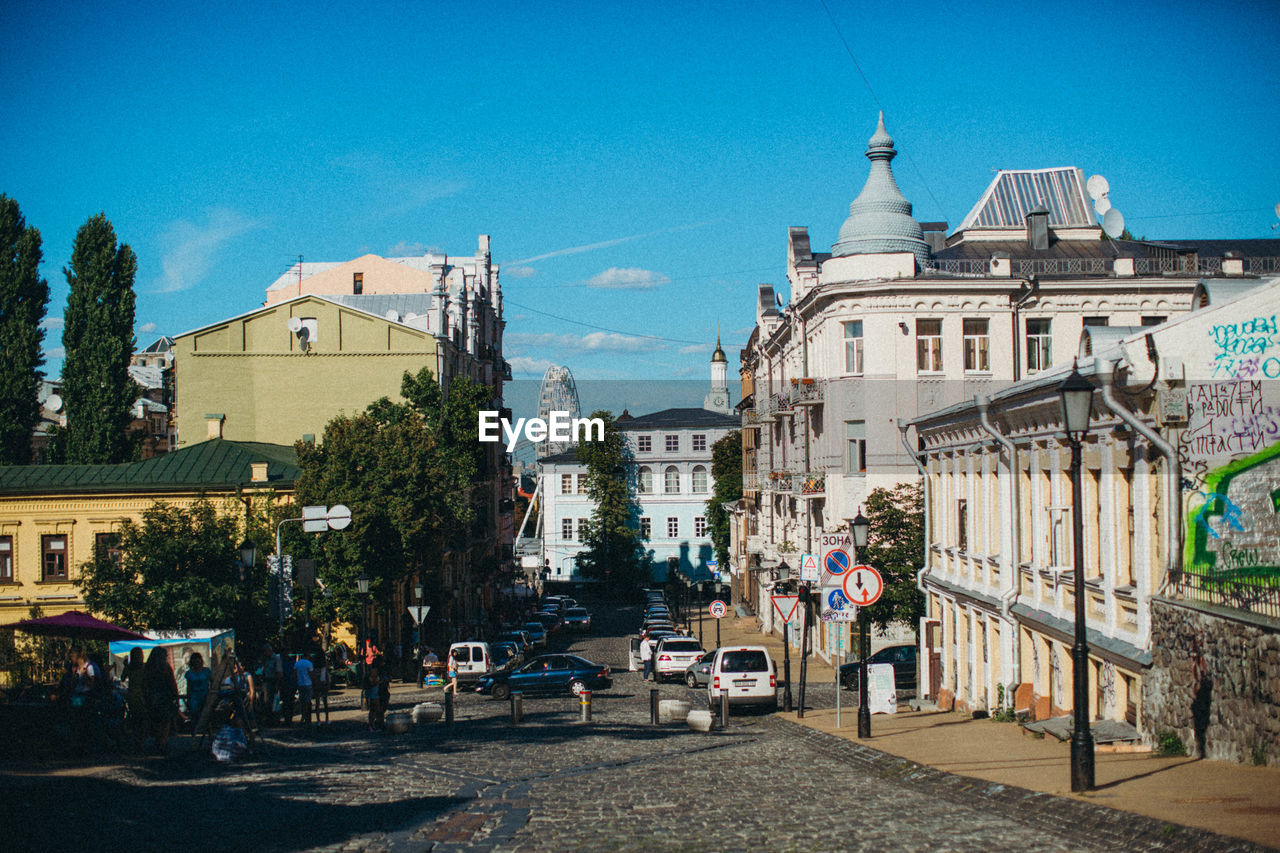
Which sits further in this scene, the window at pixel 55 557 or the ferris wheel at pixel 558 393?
the ferris wheel at pixel 558 393

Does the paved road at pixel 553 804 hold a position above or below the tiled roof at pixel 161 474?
below

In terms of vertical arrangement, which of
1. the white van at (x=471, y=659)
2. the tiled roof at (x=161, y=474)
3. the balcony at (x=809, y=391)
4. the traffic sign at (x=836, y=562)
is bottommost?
the white van at (x=471, y=659)

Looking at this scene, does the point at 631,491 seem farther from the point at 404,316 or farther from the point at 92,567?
the point at 92,567

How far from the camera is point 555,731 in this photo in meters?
24.2

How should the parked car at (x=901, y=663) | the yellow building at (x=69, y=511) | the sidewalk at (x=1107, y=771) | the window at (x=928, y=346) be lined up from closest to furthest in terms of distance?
the sidewalk at (x=1107, y=771)
the parked car at (x=901, y=663)
the window at (x=928, y=346)
the yellow building at (x=69, y=511)

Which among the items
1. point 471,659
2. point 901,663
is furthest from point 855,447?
point 471,659

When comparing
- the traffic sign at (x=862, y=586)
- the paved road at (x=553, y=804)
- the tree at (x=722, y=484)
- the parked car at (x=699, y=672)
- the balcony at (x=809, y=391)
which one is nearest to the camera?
the paved road at (x=553, y=804)

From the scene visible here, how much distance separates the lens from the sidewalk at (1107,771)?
1039cm

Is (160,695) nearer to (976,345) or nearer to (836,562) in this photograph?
(836,562)

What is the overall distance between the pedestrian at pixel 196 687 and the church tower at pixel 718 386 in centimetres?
10061

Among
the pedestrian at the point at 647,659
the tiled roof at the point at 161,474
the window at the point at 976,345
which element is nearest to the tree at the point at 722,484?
the pedestrian at the point at 647,659

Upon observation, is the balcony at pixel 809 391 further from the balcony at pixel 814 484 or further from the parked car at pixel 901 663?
the parked car at pixel 901 663

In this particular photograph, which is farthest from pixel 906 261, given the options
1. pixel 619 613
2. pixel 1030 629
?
pixel 619 613

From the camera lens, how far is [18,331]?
53.2 meters
